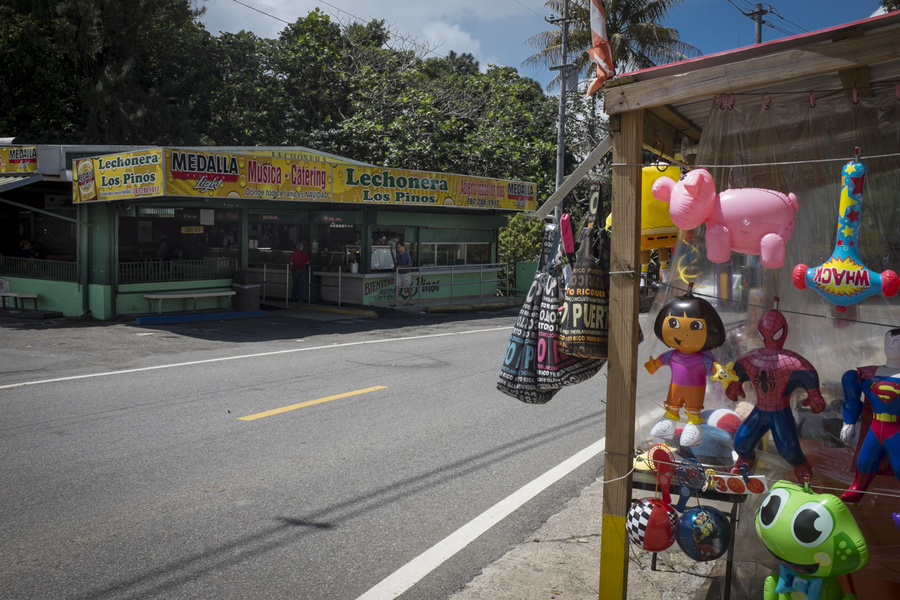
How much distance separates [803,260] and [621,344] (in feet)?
3.18

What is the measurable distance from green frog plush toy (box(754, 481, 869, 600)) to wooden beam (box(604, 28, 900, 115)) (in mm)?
1732

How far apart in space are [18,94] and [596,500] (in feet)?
95.2

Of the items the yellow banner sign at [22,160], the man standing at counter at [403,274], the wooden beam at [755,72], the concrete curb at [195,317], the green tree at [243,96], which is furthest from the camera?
the green tree at [243,96]

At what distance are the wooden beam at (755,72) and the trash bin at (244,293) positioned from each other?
16.3 meters

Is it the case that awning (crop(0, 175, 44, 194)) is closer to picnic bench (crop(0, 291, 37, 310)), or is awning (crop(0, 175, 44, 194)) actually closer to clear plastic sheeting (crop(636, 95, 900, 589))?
picnic bench (crop(0, 291, 37, 310))

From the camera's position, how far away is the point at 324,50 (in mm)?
30891

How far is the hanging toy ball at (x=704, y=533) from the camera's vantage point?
3371 mm

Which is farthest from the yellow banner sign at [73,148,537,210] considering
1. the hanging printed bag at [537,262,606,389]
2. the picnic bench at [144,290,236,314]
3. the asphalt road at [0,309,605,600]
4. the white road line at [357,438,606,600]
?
the hanging printed bag at [537,262,606,389]

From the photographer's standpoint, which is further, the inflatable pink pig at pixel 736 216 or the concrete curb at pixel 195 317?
the concrete curb at pixel 195 317

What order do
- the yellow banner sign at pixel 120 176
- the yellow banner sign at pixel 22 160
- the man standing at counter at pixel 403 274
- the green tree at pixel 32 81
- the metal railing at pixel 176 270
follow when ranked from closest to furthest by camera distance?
1. the yellow banner sign at pixel 120 176
2. the yellow banner sign at pixel 22 160
3. the metal railing at pixel 176 270
4. the man standing at counter at pixel 403 274
5. the green tree at pixel 32 81

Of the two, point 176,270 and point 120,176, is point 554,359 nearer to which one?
point 120,176

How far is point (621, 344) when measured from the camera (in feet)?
11.6

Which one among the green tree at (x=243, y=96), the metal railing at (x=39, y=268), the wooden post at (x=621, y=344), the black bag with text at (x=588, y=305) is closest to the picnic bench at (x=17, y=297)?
the metal railing at (x=39, y=268)

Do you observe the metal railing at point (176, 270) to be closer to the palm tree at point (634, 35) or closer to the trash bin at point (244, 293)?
the trash bin at point (244, 293)
